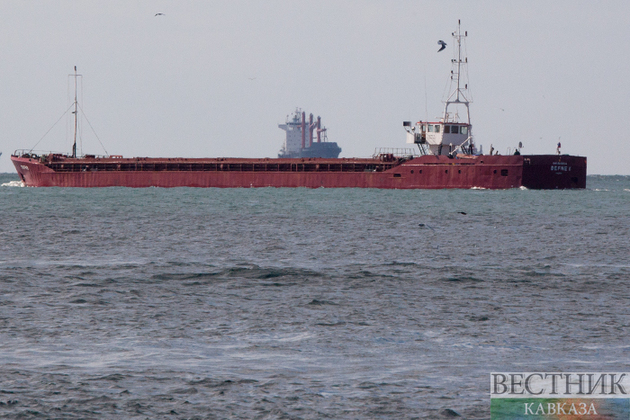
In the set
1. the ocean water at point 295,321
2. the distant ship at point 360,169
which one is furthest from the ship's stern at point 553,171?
the ocean water at point 295,321

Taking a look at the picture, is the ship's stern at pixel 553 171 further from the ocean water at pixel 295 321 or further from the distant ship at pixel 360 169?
the ocean water at pixel 295 321

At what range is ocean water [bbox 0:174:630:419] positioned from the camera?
1219 cm

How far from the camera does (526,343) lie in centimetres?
1561

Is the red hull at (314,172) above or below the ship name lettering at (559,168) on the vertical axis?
below

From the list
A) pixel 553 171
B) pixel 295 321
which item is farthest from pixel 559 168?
pixel 295 321

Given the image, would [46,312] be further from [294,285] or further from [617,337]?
[617,337]

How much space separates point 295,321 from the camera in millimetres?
18000

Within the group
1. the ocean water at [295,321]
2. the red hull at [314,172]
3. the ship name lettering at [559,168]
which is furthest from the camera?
the ship name lettering at [559,168]

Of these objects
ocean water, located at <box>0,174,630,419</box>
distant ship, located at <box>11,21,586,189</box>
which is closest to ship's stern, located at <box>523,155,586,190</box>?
distant ship, located at <box>11,21,586,189</box>

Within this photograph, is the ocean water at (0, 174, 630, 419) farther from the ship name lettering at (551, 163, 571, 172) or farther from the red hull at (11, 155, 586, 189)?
the ship name lettering at (551, 163, 571, 172)

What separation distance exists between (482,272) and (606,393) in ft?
48.4

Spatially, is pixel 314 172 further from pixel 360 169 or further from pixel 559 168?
pixel 559 168

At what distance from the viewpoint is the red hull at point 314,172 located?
269ft

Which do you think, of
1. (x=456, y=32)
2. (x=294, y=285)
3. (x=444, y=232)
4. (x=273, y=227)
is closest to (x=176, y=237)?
(x=273, y=227)
